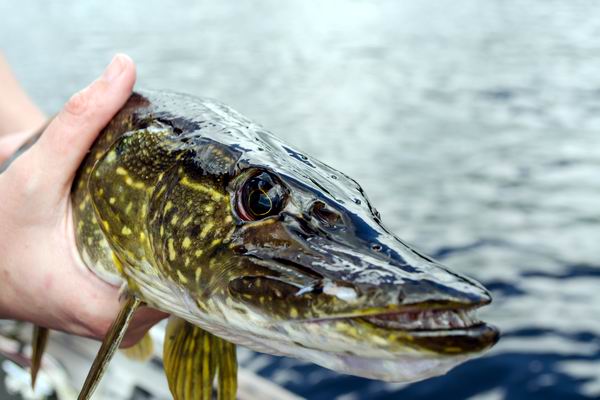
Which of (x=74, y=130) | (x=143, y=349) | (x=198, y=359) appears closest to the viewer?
(x=198, y=359)

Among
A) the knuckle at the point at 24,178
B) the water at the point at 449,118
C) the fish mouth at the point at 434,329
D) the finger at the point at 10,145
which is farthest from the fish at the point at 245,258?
the water at the point at 449,118

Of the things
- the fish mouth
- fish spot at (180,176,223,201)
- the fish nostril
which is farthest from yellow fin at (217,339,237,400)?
the fish mouth

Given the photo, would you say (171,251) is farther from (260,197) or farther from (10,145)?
(10,145)

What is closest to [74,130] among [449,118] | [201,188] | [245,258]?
[201,188]

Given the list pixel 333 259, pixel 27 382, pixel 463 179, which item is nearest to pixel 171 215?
pixel 333 259

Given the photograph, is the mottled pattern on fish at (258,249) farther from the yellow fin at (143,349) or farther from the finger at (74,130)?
the yellow fin at (143,349)

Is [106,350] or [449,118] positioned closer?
[106,350]

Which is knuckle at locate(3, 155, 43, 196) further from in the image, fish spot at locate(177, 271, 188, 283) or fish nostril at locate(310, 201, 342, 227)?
fish nostril at locate(310, 201, 342, 227)
